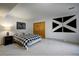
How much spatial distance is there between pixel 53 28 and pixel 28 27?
563 millimetres

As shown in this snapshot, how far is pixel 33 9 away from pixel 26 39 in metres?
0.68

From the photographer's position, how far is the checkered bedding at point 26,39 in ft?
6.70

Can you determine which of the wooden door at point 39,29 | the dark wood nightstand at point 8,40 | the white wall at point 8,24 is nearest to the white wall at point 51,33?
the wooden door at point 39,29

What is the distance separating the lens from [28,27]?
2137 millimetres

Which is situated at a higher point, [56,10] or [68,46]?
[56,10]

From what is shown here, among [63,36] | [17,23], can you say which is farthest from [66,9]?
[17,23]

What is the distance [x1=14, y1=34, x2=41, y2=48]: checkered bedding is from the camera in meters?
2.04

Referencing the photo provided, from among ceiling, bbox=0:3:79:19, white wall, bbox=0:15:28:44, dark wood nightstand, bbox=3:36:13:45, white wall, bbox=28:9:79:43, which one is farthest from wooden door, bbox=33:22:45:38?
dark wood nightstand, bbox=3:36:13:45

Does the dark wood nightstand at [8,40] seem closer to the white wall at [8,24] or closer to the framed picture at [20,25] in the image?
the white wall at [8,24]

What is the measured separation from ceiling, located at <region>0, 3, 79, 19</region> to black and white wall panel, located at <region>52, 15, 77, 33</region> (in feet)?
0.48

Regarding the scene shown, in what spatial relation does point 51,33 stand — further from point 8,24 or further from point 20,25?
point 8,24

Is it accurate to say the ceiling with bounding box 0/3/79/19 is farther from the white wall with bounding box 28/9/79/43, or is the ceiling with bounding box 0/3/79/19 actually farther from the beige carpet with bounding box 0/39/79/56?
the beige carpet with bounding box 0/39/79/56

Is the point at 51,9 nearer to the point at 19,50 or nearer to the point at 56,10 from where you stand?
the point at 56,10

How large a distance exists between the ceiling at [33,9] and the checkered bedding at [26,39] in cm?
42
